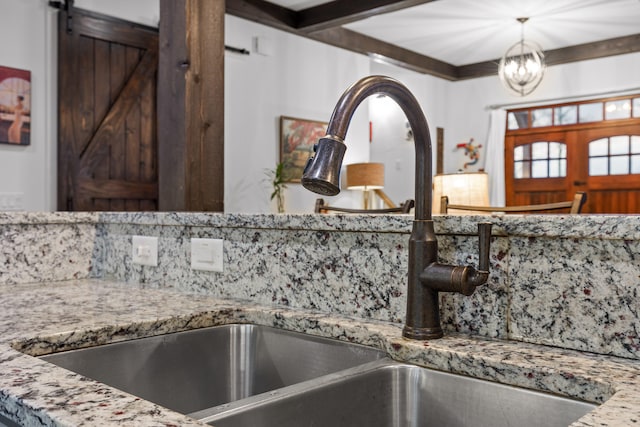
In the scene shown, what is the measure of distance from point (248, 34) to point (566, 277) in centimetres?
464

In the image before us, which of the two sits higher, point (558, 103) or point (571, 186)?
point (558, 103)

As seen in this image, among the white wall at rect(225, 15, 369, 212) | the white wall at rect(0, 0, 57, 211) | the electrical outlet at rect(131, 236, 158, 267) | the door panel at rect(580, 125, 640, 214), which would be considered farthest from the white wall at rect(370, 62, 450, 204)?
the electrical outlet at rect(131, 236, 158, 267)

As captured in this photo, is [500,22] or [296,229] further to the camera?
[500,22]

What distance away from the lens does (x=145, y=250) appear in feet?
5.04

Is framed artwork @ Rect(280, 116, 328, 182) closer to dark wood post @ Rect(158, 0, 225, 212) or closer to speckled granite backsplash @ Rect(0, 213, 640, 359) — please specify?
dark wood post @ Rect(158, 0, 225, 212)

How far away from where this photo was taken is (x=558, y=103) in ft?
22.5

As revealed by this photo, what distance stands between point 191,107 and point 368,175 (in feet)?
12.2

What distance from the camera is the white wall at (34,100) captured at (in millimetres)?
3695

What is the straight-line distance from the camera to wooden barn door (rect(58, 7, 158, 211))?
12.8 feet

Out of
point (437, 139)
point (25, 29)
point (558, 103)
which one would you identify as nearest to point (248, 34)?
point (25, 29)

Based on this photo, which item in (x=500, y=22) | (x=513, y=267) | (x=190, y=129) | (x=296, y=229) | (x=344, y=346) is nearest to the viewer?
(x=513, y=267)

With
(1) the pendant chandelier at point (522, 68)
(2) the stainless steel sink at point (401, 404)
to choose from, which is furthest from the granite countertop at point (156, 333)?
(1) the pendant chandelier at point (522, 68)

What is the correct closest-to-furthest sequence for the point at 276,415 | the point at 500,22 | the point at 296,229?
1. the point at 276,415
2. the point at 296,229
3. the point at 500,22

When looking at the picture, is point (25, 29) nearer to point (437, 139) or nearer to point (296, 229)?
point (296, 229)
